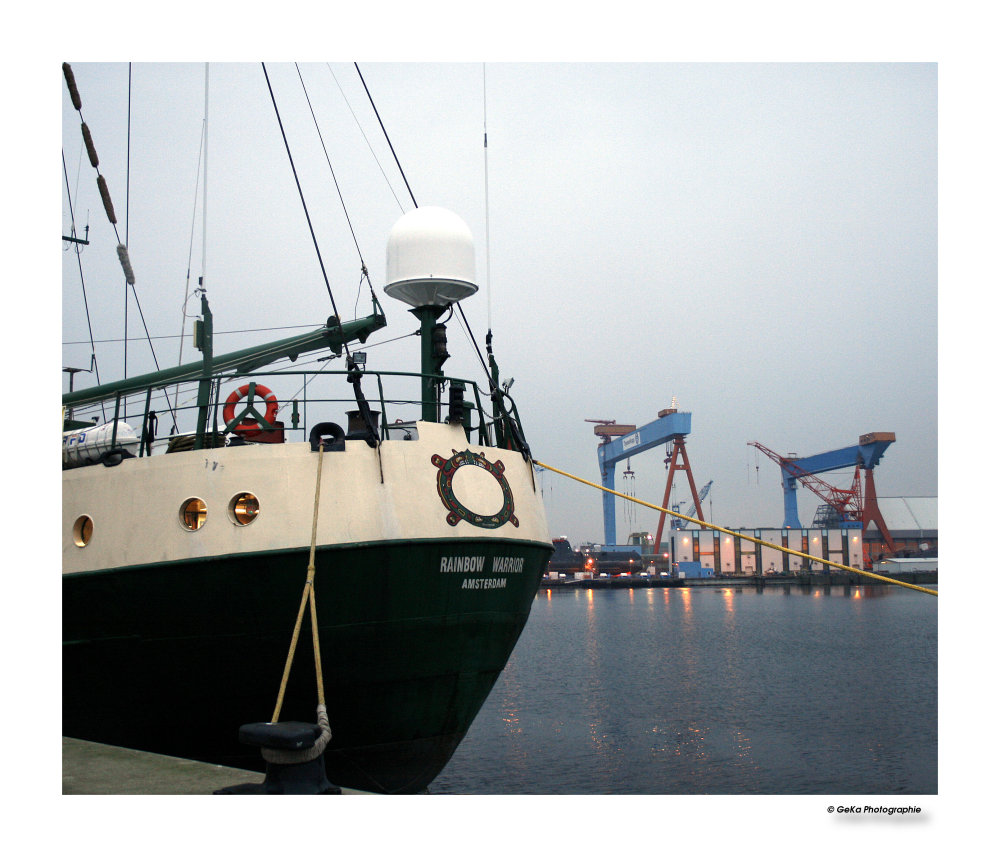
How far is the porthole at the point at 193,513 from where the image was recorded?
9516mm

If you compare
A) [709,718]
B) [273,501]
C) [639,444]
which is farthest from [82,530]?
[639,444]

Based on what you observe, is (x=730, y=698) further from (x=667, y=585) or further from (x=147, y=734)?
(x=667, y=585)

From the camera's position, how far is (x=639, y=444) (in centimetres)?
11200

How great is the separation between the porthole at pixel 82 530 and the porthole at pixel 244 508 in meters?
2.02

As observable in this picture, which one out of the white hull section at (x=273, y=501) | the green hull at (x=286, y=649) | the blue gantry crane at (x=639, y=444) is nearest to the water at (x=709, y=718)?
the green hull at (x=286, y=649)

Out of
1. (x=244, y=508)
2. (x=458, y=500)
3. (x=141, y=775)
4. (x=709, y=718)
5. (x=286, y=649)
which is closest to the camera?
(x=141, y=775)

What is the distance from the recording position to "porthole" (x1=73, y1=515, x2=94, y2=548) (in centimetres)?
1013

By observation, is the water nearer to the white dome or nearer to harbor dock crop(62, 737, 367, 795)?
harbor dock crop(62, 737, 367, 795)

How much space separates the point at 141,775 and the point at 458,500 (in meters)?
4.28

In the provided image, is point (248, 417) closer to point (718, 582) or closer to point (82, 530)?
point (82, 530)

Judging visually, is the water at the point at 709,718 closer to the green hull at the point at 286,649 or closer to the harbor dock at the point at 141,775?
the green hull at the point at 286,649

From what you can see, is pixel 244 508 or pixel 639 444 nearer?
pixel 244 508

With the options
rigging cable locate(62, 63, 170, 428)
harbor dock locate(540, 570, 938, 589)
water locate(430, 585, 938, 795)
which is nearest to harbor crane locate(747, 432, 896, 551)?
harbor dock locate(540, 570, 938, 589)
